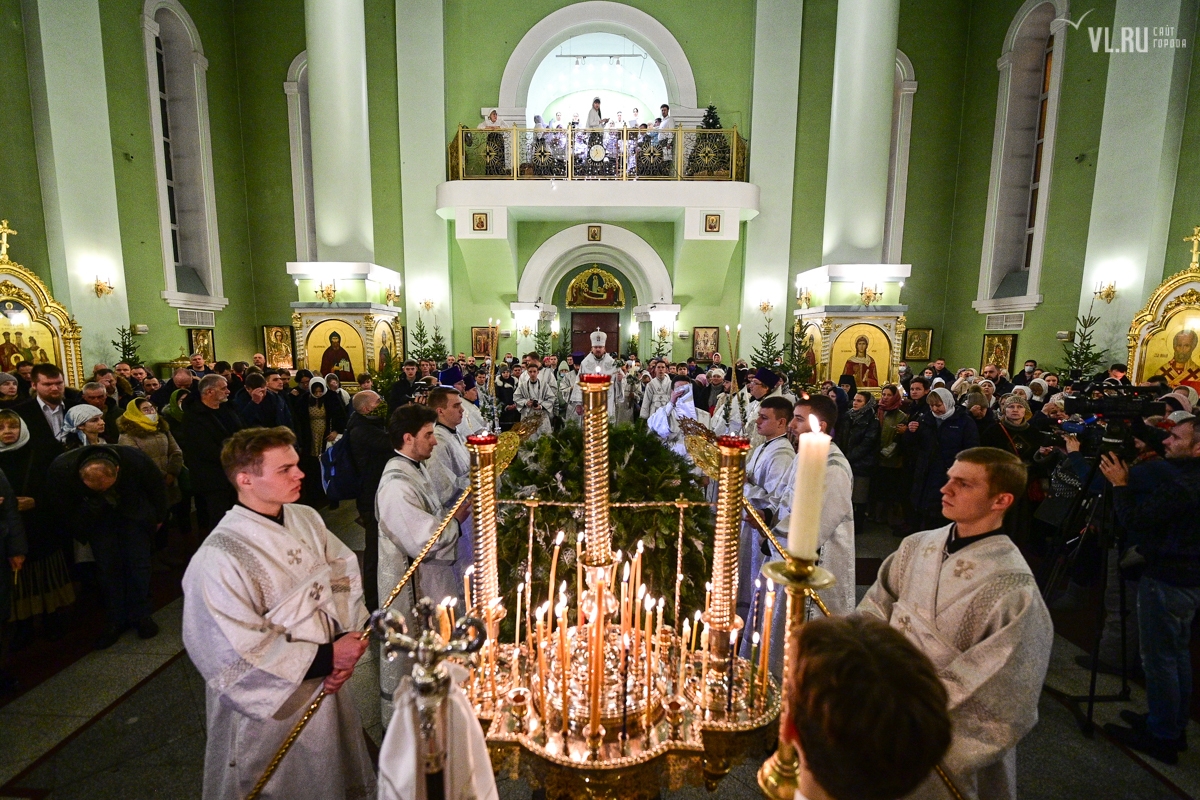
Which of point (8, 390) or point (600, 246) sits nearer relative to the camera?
point (8, 390)

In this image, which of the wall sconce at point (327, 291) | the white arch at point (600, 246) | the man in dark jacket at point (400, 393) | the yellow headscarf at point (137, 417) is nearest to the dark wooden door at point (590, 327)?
the white arch at point (600, 246)

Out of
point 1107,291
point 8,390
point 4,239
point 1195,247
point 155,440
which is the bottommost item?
point 155,440

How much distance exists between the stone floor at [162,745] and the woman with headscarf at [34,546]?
0.62 m

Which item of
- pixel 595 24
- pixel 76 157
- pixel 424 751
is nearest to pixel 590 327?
pixel 595 24

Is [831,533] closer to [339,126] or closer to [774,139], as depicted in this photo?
[339,126]

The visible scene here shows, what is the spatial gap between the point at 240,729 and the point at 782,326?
1430cm

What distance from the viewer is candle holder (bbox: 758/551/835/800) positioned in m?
1.12

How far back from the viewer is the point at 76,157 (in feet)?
30.3

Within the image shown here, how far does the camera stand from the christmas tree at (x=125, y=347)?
9.73 m

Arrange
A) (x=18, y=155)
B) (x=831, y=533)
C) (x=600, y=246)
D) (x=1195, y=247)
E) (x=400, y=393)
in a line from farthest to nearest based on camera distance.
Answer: (x=600, y=246) → (x=18, y=155) → (x=1195, y=247) → (x=400, y=393) → (x=831, y=533)

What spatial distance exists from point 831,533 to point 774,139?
13519mm

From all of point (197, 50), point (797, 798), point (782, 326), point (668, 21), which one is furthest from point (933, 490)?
point (197, 50)

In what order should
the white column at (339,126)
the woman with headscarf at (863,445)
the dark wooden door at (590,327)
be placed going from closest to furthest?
the woman with headscarf at (863,445) → the white column at (339,126) → the dark wooden door at (590,327)

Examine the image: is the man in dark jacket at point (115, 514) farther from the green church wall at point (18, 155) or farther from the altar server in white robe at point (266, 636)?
the green church wall at point (18, 155)
